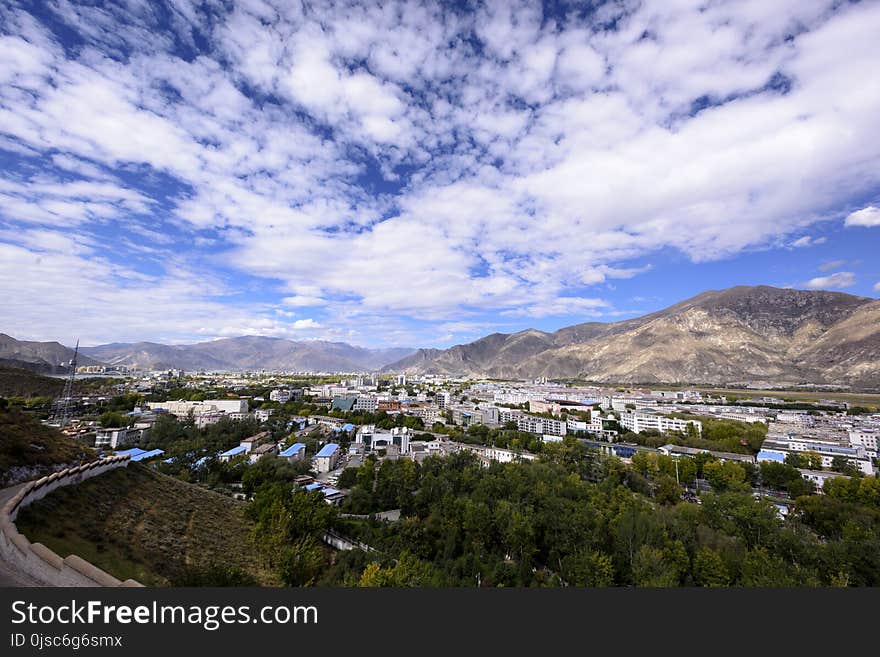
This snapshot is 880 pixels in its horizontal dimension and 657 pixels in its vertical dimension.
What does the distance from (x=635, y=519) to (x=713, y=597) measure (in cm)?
734

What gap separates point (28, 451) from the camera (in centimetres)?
700

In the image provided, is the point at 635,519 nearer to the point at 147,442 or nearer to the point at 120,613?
the point at 120,613

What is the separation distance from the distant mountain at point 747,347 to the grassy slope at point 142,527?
232ft

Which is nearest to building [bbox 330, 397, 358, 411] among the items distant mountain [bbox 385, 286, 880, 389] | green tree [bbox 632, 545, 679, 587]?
green tree [bbox 632, 545, 679, 587]

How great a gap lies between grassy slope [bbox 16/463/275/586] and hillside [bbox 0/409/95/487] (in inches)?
35.7

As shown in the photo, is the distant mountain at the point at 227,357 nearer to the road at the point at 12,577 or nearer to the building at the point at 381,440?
the building at the point at 381,440

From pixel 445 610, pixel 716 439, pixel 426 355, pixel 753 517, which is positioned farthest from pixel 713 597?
pixel 426 355

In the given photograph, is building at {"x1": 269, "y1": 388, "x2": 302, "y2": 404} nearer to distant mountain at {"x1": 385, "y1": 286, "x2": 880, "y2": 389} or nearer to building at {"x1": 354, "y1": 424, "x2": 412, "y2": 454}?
building at {"x1": 354, "y1": 424, "x2": 412, "y2": 454}

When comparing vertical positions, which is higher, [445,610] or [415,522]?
[445,610]

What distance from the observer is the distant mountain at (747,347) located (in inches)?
2261

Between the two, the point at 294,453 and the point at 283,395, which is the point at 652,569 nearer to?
the point at 294,453

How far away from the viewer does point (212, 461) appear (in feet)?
43.0

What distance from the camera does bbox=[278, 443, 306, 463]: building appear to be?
15.1 m

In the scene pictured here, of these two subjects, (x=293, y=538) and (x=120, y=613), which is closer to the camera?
(x=120, y=613)
